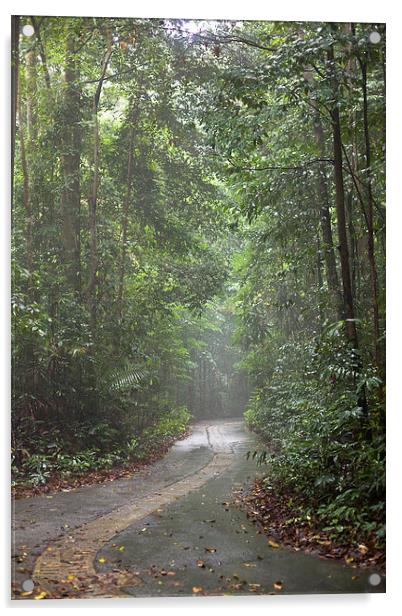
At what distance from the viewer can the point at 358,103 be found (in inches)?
184

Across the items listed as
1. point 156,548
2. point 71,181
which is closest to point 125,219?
point 71,181

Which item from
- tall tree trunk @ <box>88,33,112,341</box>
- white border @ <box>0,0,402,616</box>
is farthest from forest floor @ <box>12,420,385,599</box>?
tall tree trunk @ <box>88,33,112,341</box>

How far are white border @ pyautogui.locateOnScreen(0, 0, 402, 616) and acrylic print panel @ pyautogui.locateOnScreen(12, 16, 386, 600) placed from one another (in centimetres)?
8

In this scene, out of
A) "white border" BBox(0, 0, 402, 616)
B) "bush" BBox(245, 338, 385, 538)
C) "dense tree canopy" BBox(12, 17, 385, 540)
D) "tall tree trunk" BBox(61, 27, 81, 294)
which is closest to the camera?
"white border" BBox(0, 0, 402, 616)

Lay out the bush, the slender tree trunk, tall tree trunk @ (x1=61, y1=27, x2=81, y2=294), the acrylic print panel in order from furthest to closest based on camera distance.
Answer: the slender tree trunk < tall tree trunk @ (x1=61, y1=27, x2=81, y2=294) < the acrylic print panel < the bush

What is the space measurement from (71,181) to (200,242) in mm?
1207

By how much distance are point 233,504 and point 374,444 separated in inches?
45.4

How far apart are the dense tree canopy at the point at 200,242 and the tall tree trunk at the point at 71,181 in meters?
0.01

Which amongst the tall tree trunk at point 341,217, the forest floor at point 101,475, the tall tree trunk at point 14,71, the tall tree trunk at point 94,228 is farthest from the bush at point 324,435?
the tall tree trunk at point 14,71

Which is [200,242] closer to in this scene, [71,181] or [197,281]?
[197,281]

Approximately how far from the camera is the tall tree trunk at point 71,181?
4.72m

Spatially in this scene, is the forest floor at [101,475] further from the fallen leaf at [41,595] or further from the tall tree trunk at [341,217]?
the tall tree trunk at [341,217]

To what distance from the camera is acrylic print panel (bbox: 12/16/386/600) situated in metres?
4.36

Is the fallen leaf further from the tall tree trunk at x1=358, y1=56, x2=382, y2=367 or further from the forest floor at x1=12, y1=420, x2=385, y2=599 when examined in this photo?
the tall tree trunk at x1=358, y1=56, x2=382, y2=367
